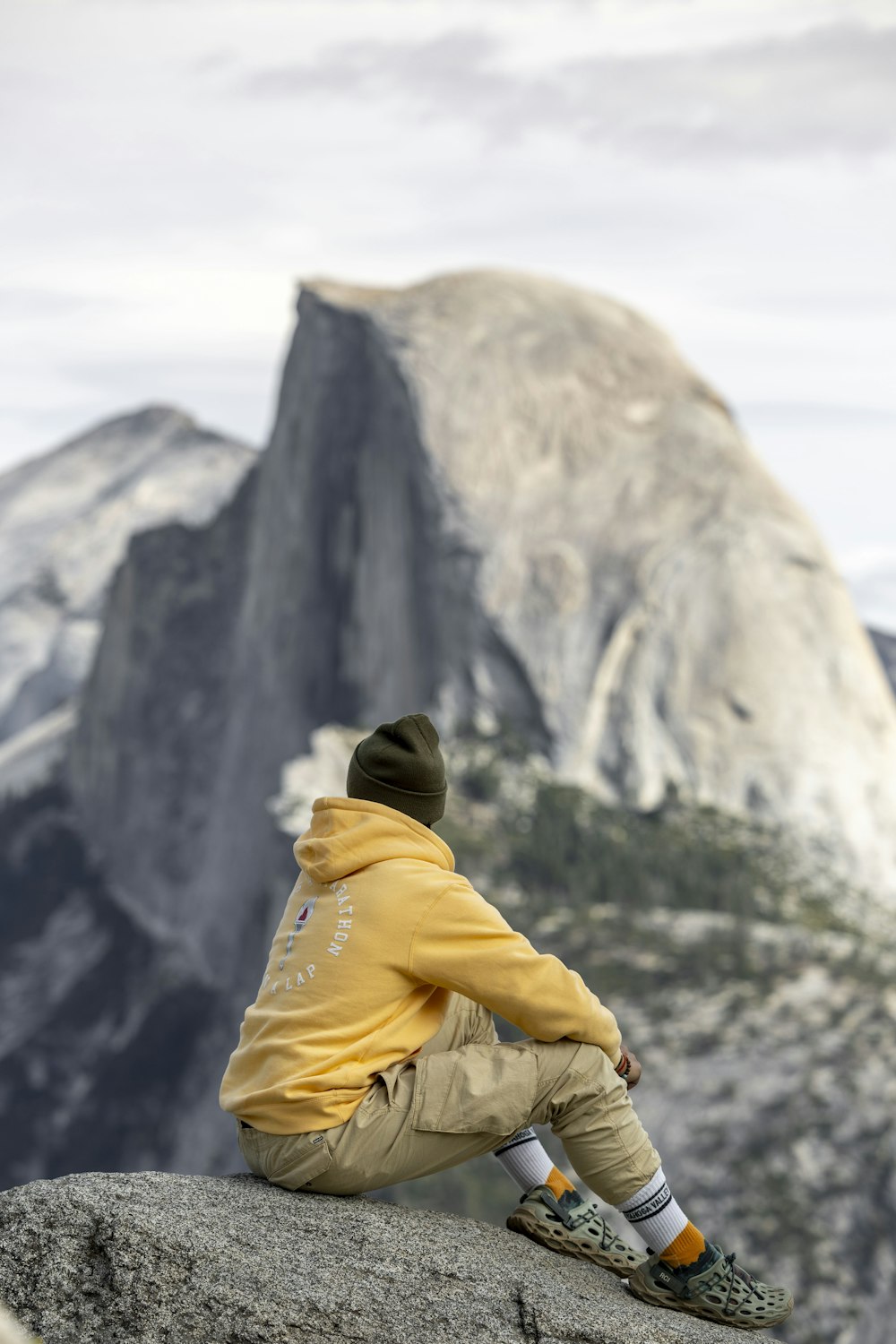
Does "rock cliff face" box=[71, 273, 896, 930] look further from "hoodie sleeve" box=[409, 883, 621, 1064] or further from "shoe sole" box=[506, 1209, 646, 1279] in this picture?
"hoodie sleeve" box=[409, 883, 621, 1064]

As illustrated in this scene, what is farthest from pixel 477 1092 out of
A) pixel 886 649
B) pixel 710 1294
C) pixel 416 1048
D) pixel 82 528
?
pixel 82 528

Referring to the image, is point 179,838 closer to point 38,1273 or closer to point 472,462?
point 472,462

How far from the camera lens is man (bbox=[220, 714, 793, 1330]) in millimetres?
5500

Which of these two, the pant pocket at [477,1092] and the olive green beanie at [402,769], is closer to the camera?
the pant pocket at [477,1092]

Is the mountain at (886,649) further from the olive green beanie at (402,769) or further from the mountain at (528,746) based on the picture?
the olive green beanie at (402,769)

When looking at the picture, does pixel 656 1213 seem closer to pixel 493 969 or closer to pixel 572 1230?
pixel 572 1230

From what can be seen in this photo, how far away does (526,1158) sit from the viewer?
20.0 ft

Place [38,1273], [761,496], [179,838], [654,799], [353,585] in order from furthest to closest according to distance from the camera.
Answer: [179,838], [353,585], [761,496], [654,799], [38,1273]

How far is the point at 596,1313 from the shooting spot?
5.39m

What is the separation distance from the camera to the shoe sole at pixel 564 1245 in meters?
5.96

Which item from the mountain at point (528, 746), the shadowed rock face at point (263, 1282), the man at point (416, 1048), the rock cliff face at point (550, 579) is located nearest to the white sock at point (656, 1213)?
the man at point (416, 1048)

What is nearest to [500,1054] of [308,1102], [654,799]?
[308,1102]

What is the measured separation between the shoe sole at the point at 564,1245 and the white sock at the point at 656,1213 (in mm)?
317

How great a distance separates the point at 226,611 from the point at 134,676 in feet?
15.1
